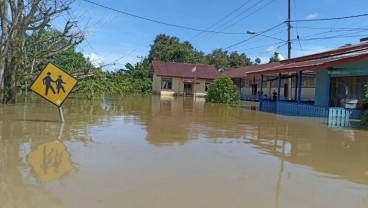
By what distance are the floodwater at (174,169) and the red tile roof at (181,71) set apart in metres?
39.1

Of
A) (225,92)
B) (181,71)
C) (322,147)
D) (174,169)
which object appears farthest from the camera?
(181,71)

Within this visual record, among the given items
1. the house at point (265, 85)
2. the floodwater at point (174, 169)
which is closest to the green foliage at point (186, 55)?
the house at point (265, 85)

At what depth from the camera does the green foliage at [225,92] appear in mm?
33375

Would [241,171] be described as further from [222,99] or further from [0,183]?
[222,99]

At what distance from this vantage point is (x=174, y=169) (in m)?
6.87

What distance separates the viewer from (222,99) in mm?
33688

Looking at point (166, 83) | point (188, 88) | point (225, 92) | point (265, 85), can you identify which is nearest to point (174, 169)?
point (225, 92)

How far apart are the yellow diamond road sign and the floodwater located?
4.82 feet

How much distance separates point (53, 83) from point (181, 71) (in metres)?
39.8

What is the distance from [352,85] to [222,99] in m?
14.4

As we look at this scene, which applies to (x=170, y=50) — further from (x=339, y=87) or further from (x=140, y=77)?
(x=339, y=87)

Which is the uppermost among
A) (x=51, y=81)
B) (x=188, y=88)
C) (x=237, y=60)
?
(x=237, y=60)

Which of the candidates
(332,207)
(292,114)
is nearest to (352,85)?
(292,114)

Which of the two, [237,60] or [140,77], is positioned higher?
[237,60]
